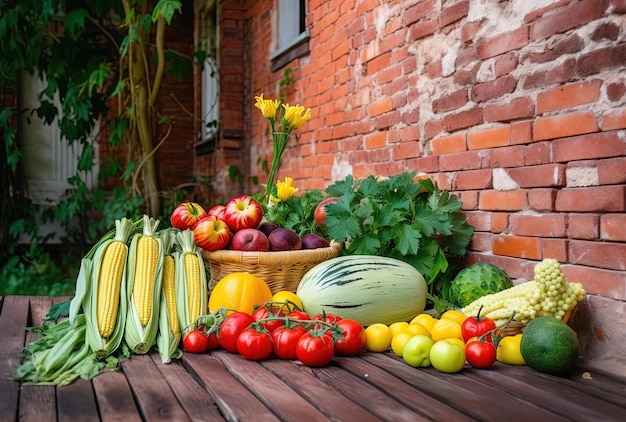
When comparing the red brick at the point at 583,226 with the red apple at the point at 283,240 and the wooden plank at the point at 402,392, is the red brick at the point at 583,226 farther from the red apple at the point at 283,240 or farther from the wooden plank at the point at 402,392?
the red apple at the point at 283,240

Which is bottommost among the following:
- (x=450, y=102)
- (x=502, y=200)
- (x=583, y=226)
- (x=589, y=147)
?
(x=583, y=226)

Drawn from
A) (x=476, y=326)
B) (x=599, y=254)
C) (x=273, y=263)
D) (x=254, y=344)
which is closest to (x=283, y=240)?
(x=273, y=263)

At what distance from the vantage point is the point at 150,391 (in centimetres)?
206

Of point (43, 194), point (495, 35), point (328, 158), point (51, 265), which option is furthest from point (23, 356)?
point (43, 194)

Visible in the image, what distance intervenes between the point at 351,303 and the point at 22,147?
24.3 feet

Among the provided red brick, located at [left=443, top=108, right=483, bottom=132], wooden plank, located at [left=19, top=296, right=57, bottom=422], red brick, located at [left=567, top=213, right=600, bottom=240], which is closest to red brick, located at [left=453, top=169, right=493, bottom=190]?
red brick, located at [left=443, top=108, right=483, bottom=132]

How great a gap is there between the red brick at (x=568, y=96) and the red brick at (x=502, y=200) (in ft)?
1.30

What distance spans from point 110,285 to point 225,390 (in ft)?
2.73

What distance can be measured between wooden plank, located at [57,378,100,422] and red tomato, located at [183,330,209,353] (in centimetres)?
45

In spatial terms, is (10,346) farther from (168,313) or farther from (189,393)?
(189,393)

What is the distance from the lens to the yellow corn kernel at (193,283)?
8.95ft

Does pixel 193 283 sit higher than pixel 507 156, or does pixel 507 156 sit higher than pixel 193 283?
pixel 507 156

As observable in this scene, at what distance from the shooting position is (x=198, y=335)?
101 inches

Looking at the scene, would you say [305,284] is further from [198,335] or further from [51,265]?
[51,265]
